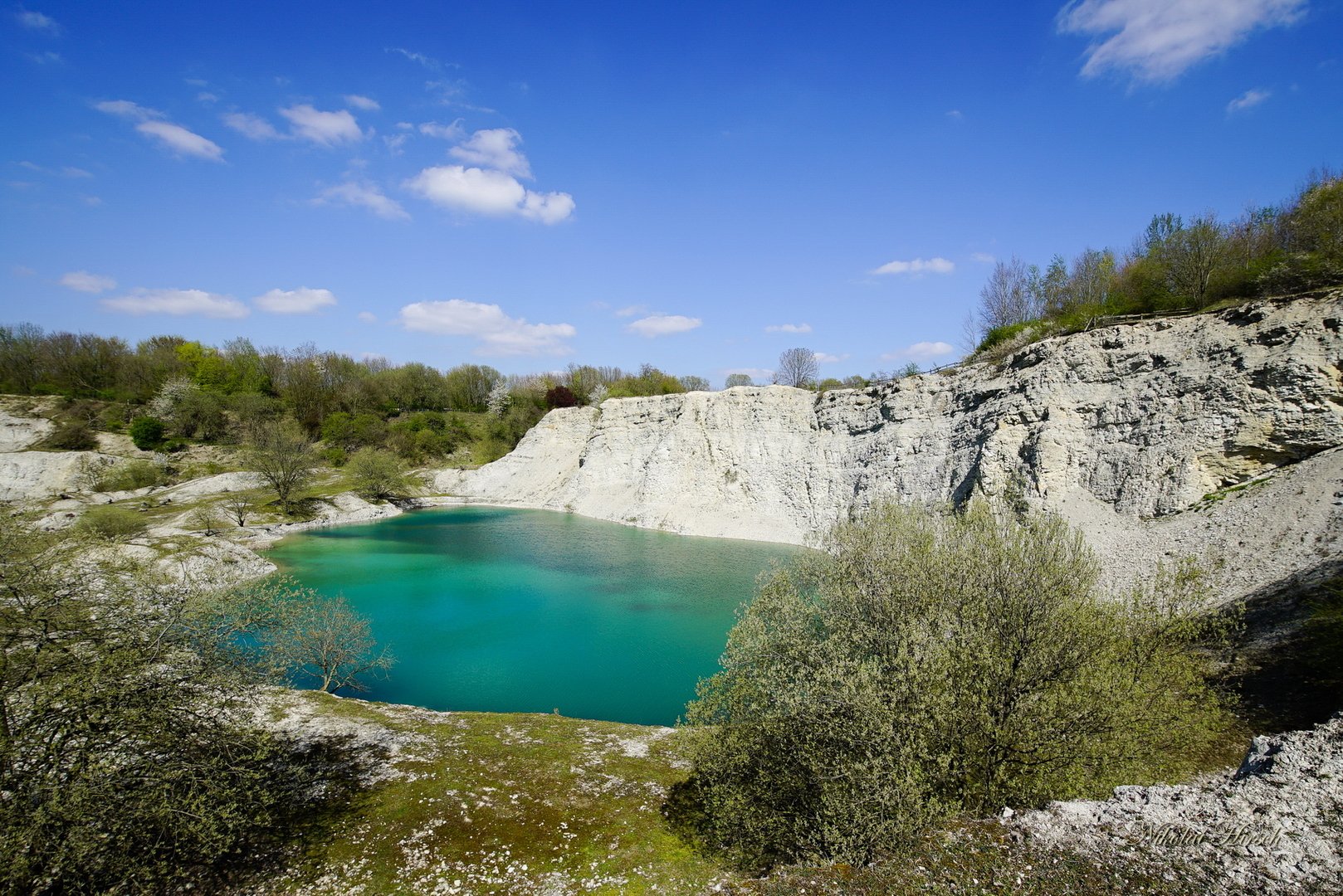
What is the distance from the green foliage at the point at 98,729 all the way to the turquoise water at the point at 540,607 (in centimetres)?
1198

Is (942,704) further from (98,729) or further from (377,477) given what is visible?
(377,477)

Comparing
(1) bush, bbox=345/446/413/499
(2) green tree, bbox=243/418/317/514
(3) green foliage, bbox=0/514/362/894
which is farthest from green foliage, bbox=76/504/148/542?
(3) green foliage, bbox=0/514/362/894

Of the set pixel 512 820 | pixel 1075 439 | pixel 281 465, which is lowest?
pixel 512 820

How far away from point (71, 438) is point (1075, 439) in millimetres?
99397

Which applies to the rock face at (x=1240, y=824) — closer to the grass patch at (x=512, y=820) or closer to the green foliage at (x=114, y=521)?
the grass patch at (x=512, y=820)

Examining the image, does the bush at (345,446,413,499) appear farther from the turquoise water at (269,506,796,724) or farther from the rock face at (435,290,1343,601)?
the rock face at (435,290,1343,601)

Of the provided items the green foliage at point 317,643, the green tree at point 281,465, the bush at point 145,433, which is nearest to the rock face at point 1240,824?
the green foliage at point 317,643

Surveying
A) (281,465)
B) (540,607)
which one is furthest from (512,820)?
(281,465)

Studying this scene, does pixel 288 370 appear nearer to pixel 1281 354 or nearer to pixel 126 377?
pixel 126 377

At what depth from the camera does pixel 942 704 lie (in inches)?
336

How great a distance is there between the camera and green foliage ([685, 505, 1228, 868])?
335 inches

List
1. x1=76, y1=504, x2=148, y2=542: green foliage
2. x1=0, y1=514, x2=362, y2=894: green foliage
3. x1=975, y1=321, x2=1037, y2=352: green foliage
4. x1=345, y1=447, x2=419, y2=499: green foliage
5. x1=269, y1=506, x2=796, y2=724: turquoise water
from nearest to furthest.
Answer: x1=0, y1=514, x2=362, y2=894: green foliage, x1=269, y1=506, x2=796, y2=724: turquoise water, x1=76, y1=504, x2=148, y2=542: green foliage, x1=975, y1=321, x2=1037, y2=352: green foliage, x1=345, y1=447, x2=419, y2=499: green foliage

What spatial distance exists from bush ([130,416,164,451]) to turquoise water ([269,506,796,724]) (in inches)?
1440

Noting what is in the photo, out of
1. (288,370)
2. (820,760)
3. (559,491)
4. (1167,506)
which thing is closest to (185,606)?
(820,760)
